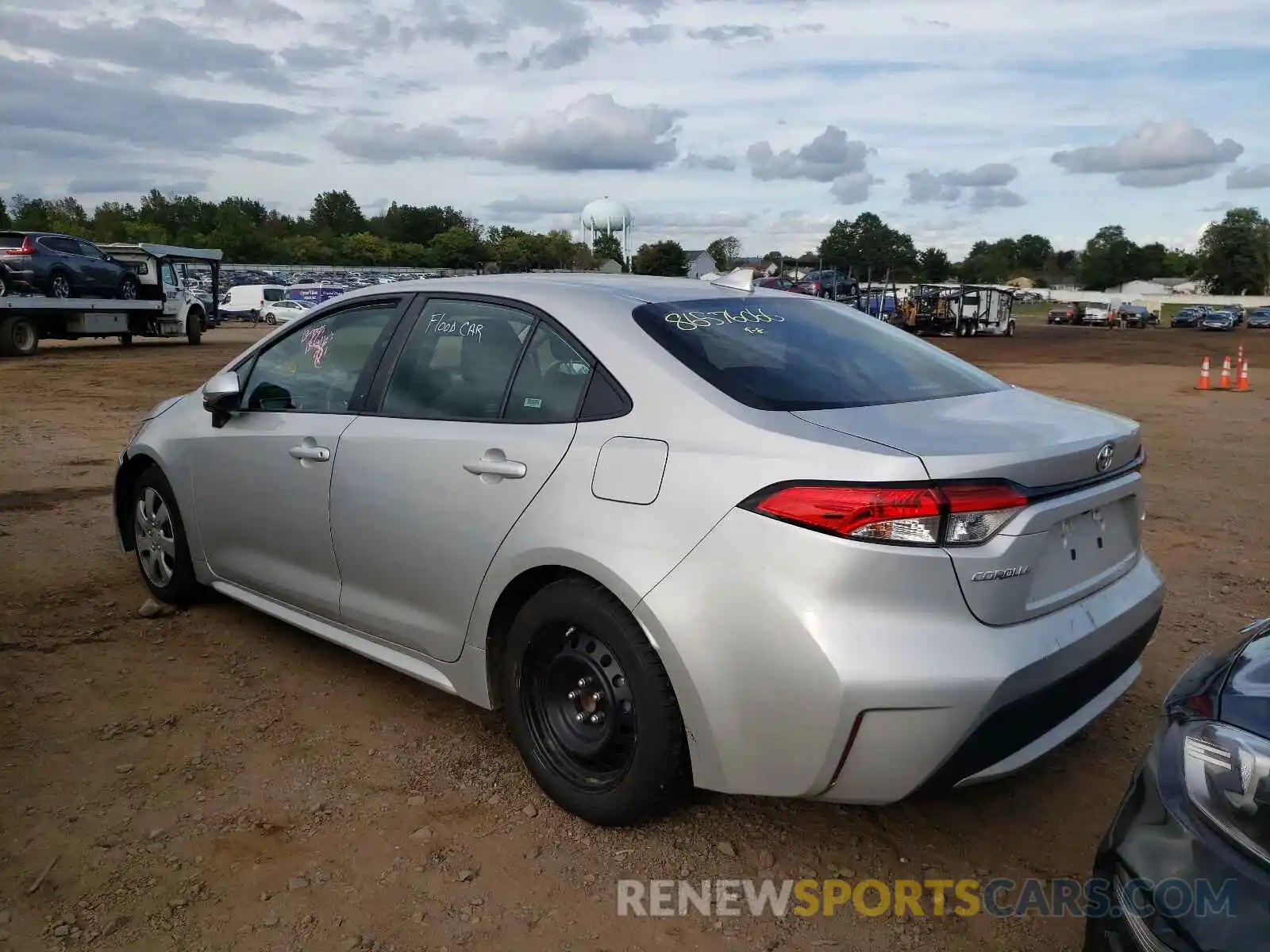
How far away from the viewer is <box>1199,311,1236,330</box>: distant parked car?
186 feet

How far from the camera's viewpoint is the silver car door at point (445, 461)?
3100 mm

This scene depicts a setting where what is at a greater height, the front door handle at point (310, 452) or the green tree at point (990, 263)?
the green tree at point (990, 263)

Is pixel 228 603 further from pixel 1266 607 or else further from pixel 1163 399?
pixel 1163 399

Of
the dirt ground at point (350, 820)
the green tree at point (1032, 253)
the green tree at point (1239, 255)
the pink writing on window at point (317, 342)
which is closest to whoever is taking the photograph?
the dirt ground at point (350, 820)

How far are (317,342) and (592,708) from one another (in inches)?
80.5

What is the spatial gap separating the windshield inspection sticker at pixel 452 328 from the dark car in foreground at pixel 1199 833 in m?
2.37

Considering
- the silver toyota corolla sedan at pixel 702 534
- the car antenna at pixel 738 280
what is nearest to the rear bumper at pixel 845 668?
the silver toyota corolla sedan at pixel 702 534

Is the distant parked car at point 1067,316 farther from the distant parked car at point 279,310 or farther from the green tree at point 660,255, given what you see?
the distant parked car at point 279,310

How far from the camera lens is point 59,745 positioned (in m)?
3.51

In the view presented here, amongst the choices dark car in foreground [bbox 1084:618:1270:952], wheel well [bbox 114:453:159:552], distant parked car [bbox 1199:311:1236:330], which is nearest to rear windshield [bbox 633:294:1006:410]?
dark car in foreground [bbox 1084:618:1270:952]

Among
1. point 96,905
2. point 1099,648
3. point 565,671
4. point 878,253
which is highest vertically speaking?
point 878,253

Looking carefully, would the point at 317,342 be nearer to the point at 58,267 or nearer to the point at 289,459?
the point at 289,459

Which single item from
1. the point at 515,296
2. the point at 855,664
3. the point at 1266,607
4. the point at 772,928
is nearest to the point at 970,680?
the point at 855,664

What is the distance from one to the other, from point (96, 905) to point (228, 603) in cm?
240
